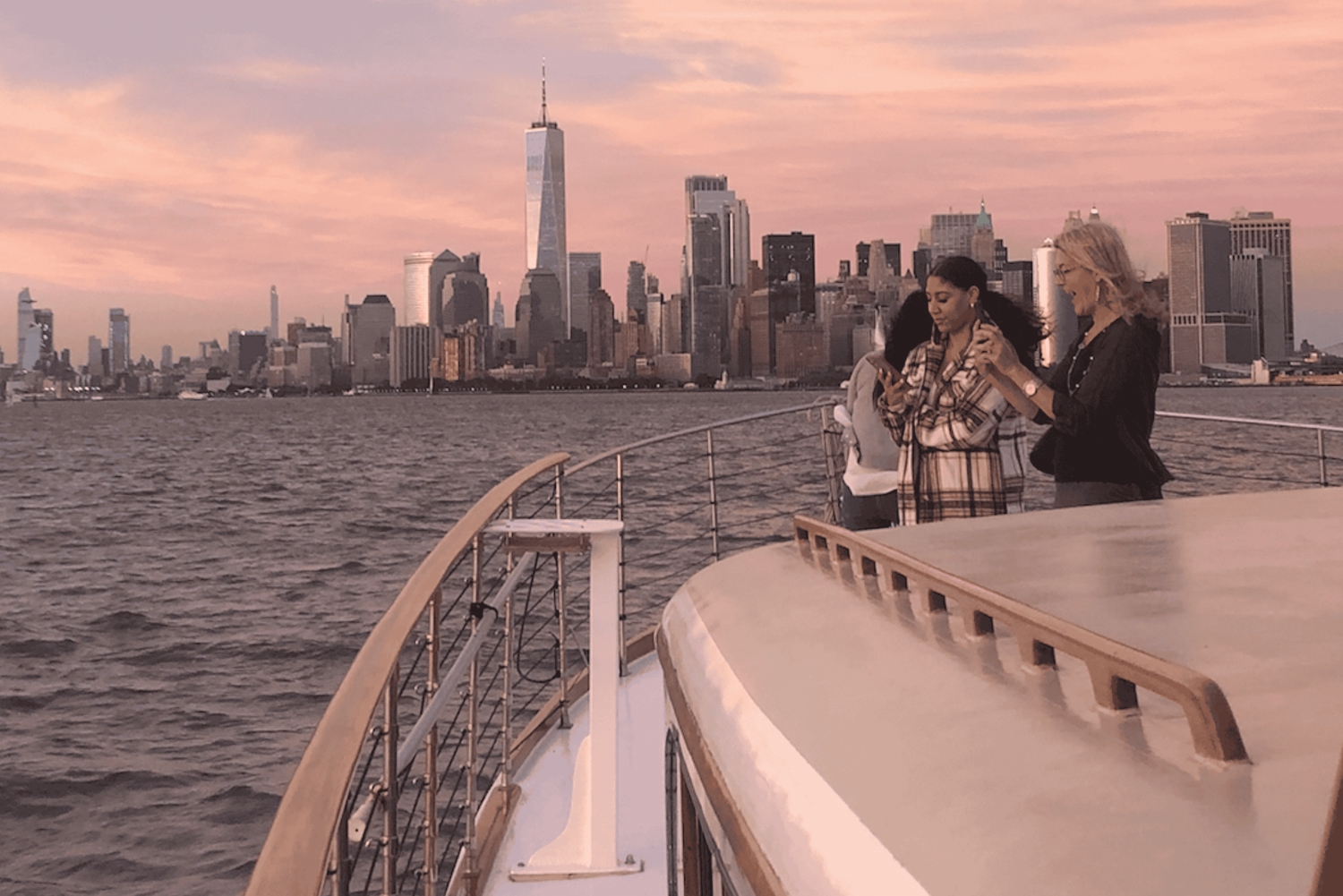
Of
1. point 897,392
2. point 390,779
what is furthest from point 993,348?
point 390,779

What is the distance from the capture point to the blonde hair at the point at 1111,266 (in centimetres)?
312

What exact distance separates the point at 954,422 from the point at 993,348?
471 millimetres

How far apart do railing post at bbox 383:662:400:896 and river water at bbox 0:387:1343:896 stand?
356cm

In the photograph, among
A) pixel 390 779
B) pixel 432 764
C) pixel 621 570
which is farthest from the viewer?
pixel 621 570

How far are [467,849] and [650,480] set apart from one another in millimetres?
30756

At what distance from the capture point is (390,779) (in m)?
1.68

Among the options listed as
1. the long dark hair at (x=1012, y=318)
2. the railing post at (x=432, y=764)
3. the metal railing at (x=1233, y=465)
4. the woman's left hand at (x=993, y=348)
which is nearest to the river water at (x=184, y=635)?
the metal railing at (x=1233, y=465)

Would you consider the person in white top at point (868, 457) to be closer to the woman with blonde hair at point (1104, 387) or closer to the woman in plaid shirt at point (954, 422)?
the woman in plaid shirt at point (954, 422)

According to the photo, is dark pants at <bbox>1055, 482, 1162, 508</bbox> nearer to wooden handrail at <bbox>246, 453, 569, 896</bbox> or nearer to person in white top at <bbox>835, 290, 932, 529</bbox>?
person in white top at <bbox>835, 290, 932, 529</bbox>

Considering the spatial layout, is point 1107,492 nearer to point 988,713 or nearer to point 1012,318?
point 1012,318

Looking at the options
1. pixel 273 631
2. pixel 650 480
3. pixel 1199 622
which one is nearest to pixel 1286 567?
pixel 1199 622

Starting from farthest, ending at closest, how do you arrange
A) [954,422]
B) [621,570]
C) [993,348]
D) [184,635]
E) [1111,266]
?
1. [184,635]
2. [621,570]
3. [954,422]
4. [1111,266]
5. [993,348]

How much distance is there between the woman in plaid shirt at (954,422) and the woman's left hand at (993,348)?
323 mm

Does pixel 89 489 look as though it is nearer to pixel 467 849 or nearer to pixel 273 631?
pixel 273 631
